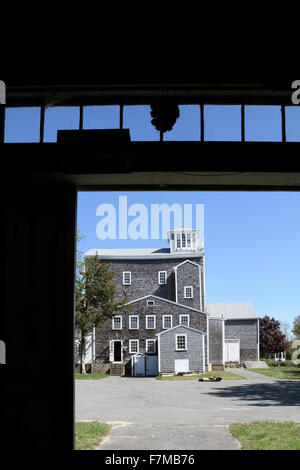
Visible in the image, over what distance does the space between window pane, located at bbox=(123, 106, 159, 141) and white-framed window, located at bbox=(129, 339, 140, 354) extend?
74.8 feet

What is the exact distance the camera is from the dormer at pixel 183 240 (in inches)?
1179

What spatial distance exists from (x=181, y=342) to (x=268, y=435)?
1694 centimetres

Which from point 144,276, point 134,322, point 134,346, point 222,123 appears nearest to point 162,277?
point 144,276

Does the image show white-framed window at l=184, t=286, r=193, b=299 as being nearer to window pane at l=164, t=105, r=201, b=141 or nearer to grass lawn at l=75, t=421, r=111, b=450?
grass lawn at l=75, t=421, r=111, b=450

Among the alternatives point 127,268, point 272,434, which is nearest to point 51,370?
point 272,434

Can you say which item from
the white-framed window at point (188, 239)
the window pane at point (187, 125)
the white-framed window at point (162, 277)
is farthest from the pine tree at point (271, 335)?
the window pane at point (187, 125)

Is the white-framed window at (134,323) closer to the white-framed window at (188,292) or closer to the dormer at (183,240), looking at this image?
the white-framed window at (188,292)

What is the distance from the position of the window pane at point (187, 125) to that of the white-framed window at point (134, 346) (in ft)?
75.0

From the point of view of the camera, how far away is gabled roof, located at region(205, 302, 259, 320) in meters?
30.3

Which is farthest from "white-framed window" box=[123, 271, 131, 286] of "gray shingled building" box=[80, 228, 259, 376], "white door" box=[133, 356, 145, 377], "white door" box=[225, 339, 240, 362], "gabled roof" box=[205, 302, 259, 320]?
"white door" box=[225, 339, 240, 362]

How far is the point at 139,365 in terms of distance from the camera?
79.1 ft
